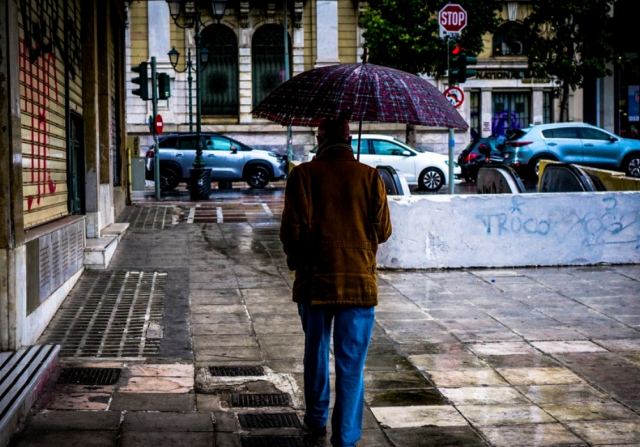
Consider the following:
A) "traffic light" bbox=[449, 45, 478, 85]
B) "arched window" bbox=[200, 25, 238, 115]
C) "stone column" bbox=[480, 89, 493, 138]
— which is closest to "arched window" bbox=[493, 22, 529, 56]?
"stone column" bbox=[480, 89, 493, 138]

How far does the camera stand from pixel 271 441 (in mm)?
5793

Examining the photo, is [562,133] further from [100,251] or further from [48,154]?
[48,154]

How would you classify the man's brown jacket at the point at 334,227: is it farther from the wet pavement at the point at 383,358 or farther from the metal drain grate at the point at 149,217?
the metal drain grate at the point at 149,217

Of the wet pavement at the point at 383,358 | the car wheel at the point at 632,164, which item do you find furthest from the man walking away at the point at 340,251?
the car wheel at the point at 632,164

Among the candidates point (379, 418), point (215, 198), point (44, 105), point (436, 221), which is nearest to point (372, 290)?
point (379, 418)

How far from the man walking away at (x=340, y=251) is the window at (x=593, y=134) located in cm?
2477

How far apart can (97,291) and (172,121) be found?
1188 inches

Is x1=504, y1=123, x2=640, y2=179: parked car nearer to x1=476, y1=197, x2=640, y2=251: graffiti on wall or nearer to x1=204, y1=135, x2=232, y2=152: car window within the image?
x1=204, y1=135, x2=232, y2=152: car window

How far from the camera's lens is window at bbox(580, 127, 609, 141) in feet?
95.6

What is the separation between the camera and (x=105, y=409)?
20.7 feet

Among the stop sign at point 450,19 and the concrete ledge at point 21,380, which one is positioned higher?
the stop sign at point 450,19

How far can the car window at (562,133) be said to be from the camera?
94.7ft

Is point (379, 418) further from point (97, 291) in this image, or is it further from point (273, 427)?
point (97, 291)

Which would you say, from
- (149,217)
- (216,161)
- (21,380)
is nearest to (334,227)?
(21,380)
